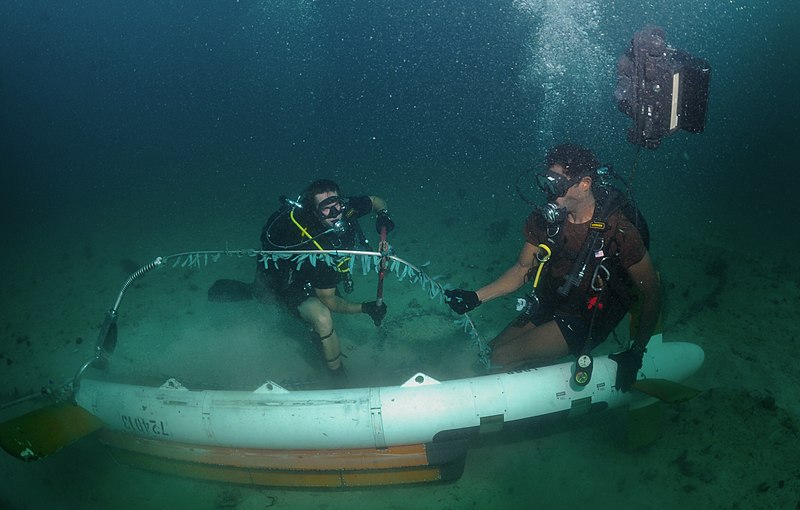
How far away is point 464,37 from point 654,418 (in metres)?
103

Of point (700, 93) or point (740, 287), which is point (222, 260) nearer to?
point (700, 93)

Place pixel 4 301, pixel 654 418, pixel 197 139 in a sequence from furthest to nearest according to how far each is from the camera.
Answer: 1. pixel 197 139
2. pixel 4 301
3. pixel 654 418

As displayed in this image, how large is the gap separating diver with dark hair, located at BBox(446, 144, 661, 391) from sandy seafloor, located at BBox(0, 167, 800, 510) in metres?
1.15

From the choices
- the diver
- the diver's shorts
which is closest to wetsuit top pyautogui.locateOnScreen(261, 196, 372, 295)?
the diver

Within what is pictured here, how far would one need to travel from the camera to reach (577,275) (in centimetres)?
375

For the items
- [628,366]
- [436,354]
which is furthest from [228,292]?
[628,366]

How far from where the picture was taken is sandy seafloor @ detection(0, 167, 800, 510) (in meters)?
4.44

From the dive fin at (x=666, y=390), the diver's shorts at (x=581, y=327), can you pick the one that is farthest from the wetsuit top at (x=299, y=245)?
the dive fin at (x=666, y=390)

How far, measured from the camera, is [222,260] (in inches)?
372

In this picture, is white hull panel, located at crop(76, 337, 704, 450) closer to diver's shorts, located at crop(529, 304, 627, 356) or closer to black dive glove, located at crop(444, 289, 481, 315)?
diver's shorts, located at crop(529, 304, 627, 356)

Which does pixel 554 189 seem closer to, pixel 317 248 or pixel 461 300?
pixel 461 300

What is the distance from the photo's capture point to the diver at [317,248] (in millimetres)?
4758

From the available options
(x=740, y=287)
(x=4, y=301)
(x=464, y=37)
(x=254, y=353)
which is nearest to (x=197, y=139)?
(x=4, y=301)

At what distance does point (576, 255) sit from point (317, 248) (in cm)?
262
